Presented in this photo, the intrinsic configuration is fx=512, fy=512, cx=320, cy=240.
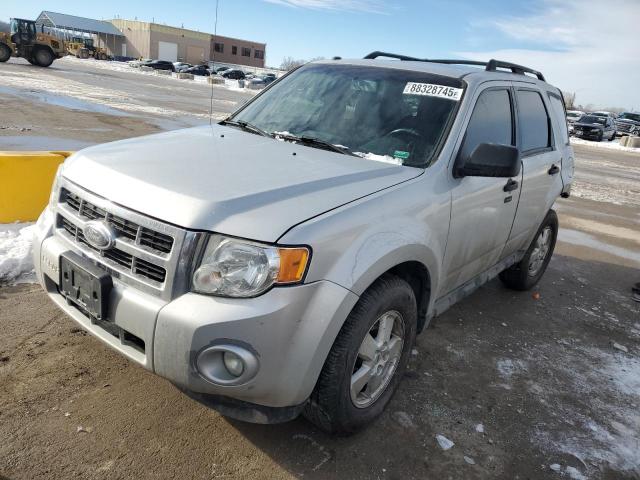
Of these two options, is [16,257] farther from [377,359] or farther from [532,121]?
[532,121]

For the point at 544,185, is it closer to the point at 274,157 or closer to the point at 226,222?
the point at 274,157

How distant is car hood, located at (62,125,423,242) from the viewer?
2.10 meters

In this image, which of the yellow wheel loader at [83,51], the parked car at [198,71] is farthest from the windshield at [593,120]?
the yellow wheel loader at [83,51]

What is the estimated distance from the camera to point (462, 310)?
14.9 ft

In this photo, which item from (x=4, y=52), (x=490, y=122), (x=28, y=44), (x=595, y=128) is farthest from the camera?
(x=28, y=44)

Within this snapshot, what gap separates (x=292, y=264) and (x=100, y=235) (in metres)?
0.90

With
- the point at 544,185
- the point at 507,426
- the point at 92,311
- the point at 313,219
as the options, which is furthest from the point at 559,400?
the point at 92,311

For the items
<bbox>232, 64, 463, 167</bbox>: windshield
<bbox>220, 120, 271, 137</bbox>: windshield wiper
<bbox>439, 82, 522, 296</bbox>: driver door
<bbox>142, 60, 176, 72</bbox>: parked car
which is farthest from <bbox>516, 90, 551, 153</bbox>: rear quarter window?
<bbox>142, 60, 176, 72</bbox>: parked car

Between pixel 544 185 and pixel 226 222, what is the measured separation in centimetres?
331

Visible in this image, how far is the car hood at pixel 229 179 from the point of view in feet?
6.88

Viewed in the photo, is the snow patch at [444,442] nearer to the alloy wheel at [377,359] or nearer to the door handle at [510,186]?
the alloy wheel at [377,359]

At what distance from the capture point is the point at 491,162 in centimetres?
292

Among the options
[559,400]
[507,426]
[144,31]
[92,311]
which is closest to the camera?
[92,311]

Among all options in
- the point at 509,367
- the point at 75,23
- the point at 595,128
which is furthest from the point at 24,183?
the point at 75,23
